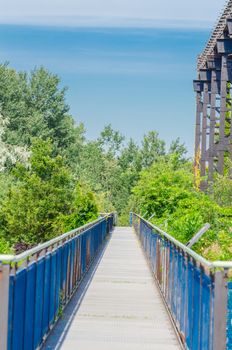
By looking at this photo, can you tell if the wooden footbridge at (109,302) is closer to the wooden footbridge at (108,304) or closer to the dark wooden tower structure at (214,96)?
the wooden footbridge at (108,304)

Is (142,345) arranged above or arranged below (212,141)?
below

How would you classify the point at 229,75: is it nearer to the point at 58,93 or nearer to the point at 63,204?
the point at 63,204

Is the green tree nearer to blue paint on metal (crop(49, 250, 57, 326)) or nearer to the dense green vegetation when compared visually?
the dense green vegetation

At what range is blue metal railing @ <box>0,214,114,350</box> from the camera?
6445mm

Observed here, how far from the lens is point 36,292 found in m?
7.95

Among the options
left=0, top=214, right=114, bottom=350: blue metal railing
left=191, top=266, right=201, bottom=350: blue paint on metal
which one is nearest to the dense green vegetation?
left=0, top=214, right=114, bottom=350: blue metal railing

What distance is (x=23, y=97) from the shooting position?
85.2 metres

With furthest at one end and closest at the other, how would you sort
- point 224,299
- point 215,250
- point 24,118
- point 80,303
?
1. point 24,118
2. point 215,250
3. point 80,303
4. point 224,299

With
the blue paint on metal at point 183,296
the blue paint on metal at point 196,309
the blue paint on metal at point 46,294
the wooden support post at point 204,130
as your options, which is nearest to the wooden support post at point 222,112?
the wooden support post at point 204,130

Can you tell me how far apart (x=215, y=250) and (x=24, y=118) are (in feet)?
192

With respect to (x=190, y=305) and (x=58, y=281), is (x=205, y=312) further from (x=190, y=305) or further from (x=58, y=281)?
(x=58, y=281)

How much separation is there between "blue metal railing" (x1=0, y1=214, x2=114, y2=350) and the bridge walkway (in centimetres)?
27

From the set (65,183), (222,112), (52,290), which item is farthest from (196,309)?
(65,183)

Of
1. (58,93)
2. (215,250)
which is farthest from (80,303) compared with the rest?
(58,93)
